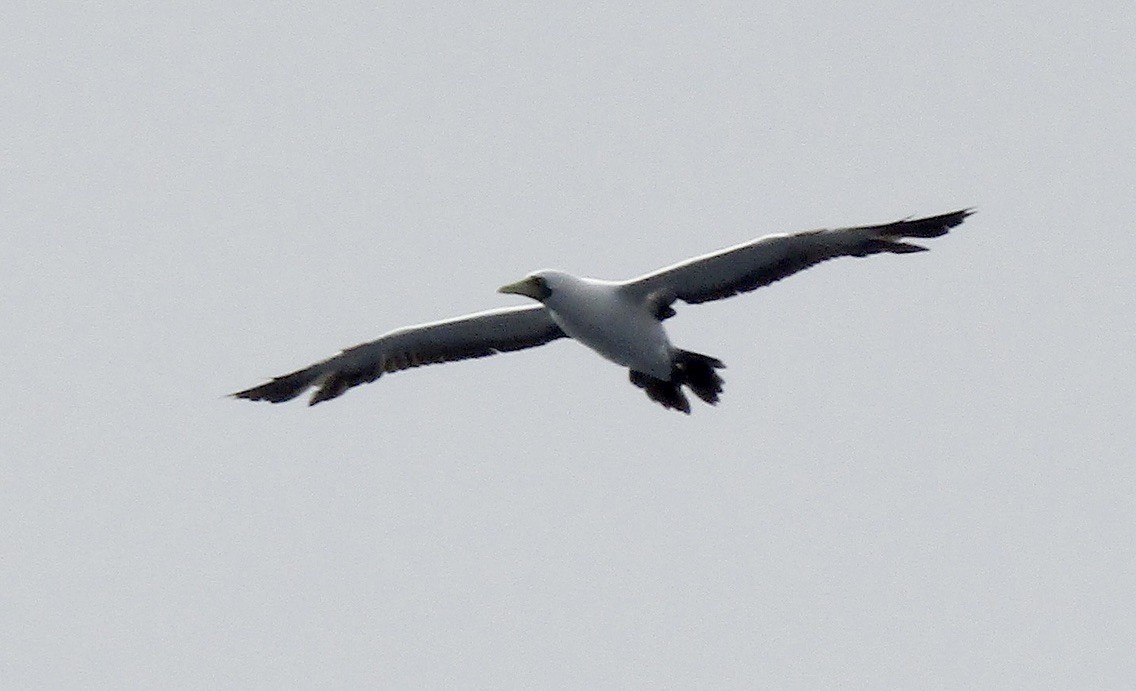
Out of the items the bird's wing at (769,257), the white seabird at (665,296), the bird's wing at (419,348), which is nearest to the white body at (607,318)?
the white seabird at (665,296)

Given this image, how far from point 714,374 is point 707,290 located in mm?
818

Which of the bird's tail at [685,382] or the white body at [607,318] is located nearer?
the white body at [607,318]

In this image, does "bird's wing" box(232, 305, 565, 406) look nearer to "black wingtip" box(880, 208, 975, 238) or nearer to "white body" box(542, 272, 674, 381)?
"white body" box(542, 272, 674, 381)

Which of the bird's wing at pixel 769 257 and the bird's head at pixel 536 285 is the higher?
the bird's head at pixel 536 285

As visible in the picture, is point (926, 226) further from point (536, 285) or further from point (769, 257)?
point (536, 285)

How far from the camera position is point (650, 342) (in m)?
19.6

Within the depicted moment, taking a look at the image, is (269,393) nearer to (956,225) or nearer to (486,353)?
(486,353)

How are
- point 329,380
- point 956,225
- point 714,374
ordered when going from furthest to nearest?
point 329,380, point 714,374, point 956,225

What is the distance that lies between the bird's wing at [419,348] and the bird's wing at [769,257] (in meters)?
1.48

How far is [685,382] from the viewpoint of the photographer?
20.1 m

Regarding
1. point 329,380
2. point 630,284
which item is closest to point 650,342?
point 630,284

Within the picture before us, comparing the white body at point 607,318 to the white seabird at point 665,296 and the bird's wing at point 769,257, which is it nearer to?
the white seabird at point 665,296

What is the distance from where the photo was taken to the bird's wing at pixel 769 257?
1892 centimetres

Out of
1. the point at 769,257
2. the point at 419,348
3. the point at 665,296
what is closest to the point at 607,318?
the point at 665,296
